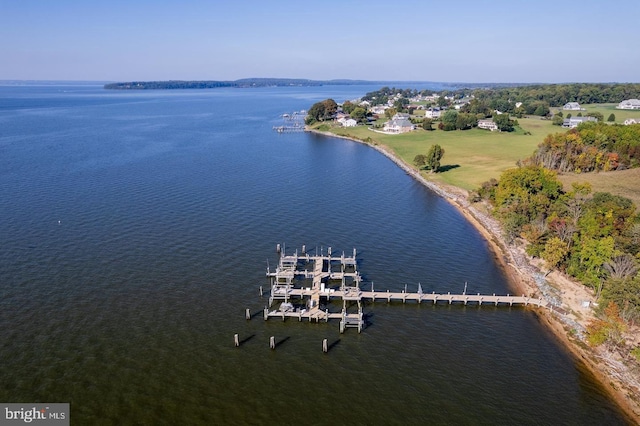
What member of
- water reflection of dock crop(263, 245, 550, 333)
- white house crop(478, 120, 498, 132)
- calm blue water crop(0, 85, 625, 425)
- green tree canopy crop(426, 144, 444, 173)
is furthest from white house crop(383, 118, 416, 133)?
water reflection of dock crop(263, 245, 550, 333)

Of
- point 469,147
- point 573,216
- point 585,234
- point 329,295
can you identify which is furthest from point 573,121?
point 329,295

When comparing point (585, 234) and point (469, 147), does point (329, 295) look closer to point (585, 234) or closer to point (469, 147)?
point (585, 234)

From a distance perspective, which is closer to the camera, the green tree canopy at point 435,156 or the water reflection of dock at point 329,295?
the water reflection of dock at point 329,295

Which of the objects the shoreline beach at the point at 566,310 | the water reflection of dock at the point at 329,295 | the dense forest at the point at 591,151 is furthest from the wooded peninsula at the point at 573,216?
the water reflection of dock at the point at 329,295

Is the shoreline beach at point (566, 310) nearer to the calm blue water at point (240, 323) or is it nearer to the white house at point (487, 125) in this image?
the calm blue water at point (240, 323)

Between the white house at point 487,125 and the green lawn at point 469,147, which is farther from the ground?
the white house at point 487,125
